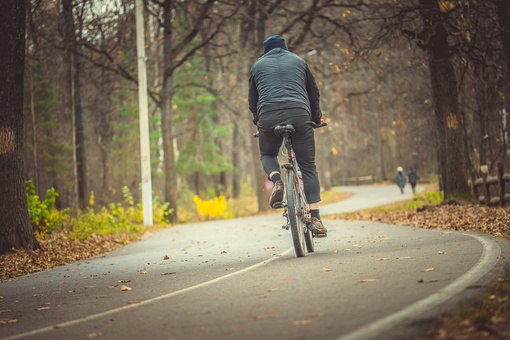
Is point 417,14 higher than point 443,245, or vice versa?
point 417,14

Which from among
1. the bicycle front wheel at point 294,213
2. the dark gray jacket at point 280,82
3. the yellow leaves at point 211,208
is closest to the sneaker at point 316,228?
the bicycle front wheel at point 294,213

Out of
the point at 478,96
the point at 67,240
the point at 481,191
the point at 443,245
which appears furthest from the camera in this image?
the point at 478,96

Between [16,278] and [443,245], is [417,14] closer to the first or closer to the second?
[443,245]

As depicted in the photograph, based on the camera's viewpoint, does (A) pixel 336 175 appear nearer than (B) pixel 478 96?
No

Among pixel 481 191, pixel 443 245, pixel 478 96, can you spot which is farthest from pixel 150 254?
pixel 478 96

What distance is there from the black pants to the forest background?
27.5ft

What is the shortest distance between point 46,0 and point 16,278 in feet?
43.4

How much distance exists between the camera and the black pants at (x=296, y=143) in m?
8.31

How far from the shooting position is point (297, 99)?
838 centimetres

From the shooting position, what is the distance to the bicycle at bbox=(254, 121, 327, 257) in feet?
26.9

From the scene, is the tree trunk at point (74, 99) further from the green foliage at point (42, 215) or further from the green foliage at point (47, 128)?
the green foliage at point (42, 215)

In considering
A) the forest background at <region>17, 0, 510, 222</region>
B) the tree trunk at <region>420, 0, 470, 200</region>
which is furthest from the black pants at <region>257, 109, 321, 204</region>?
the tree trunk at <region>420, 0, 470, 200</region>

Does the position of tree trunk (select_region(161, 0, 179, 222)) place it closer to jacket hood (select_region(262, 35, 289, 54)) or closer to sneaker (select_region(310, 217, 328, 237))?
jacket hood (select_region(262, 35, 289, 54))

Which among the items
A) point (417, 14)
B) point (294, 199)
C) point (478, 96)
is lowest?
point (294, 199)
